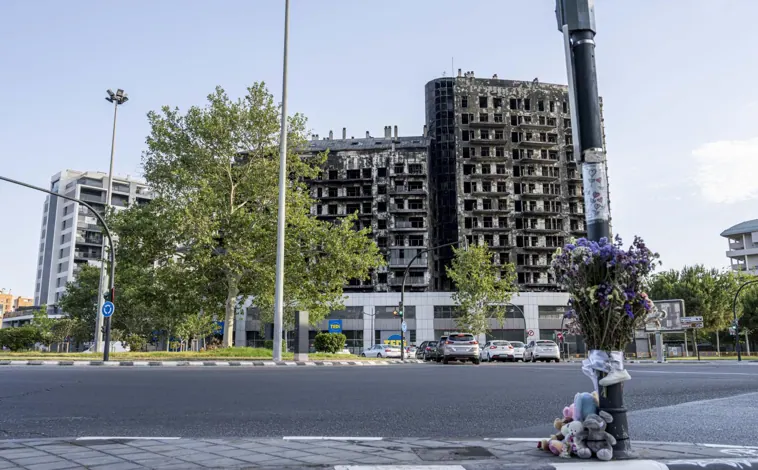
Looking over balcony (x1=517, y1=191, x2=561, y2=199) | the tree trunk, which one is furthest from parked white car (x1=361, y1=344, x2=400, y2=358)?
balcony (x1=517, y1=191, x2=561, y2=199)

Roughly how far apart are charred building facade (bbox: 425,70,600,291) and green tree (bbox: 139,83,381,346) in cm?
5268

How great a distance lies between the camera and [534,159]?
84812 millimetres

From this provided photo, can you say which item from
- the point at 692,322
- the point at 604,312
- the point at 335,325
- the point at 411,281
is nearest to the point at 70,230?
the point at 335,325

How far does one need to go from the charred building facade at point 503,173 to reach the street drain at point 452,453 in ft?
255

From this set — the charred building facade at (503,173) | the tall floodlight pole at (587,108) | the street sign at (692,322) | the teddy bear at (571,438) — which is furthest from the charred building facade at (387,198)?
the teddy bear at (571,438)

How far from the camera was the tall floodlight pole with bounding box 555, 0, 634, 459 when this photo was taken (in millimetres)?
4698

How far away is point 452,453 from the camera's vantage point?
4.08 meters

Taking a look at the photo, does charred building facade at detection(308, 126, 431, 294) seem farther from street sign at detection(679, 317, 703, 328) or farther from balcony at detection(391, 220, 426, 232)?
street sign at detection(679, 317, 703, 328)

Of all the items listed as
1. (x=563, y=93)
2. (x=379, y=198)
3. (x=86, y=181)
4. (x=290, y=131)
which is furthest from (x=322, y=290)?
(x=86, y=181)

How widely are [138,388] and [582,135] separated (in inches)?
368

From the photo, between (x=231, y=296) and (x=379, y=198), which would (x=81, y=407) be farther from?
(x=379, y=198)

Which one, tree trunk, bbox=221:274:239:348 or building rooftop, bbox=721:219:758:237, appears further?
building rooftop, bbox=721:219:758:237

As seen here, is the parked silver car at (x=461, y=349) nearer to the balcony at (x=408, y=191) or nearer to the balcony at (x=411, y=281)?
the balcony at (x=411, y=281)

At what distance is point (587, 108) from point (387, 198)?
3132 inches
